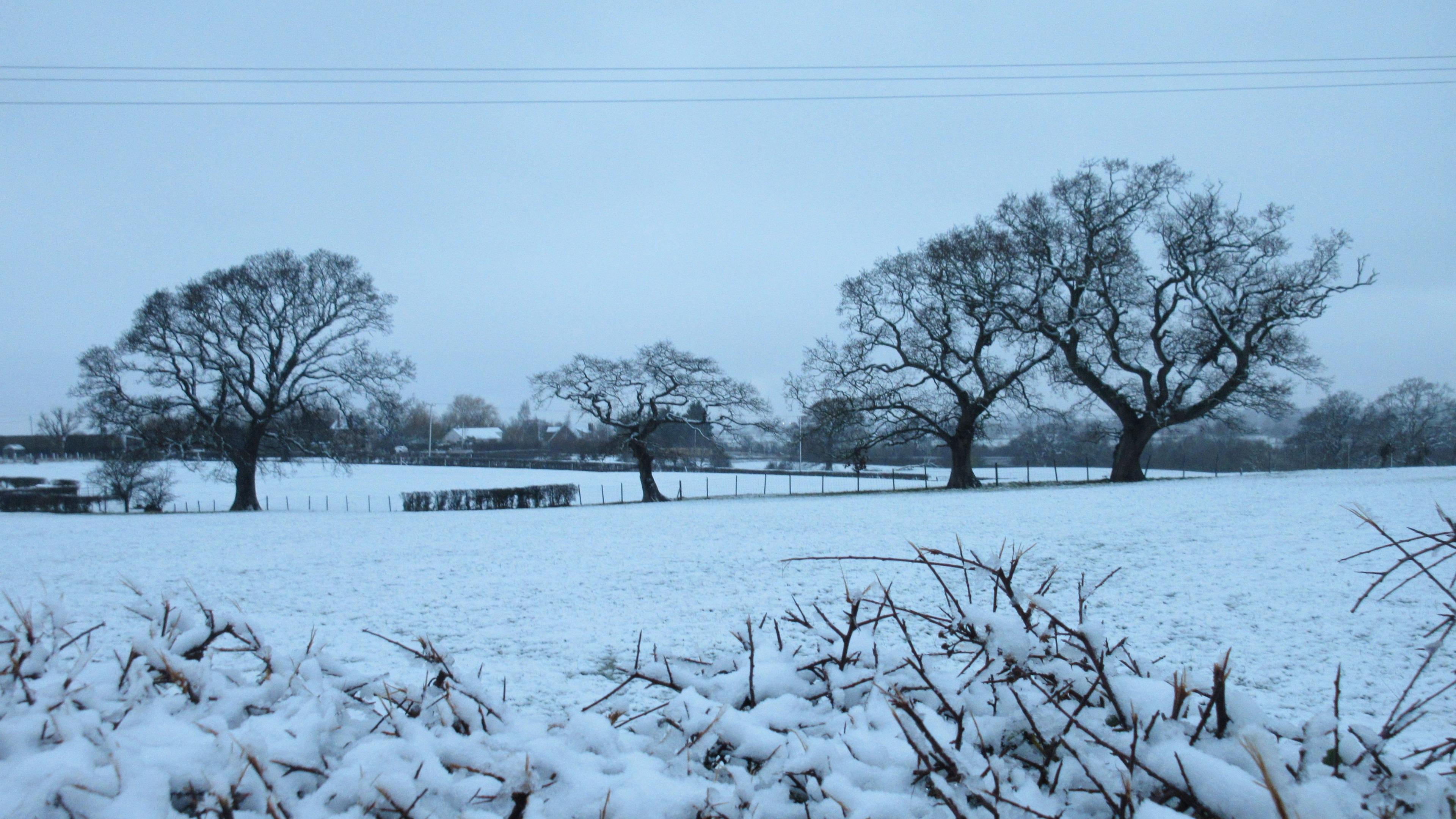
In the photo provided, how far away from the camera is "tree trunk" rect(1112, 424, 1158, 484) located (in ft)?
85.7

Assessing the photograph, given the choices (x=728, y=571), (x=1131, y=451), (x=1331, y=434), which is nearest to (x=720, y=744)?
(x=728, y=571)

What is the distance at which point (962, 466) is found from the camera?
27.6 m

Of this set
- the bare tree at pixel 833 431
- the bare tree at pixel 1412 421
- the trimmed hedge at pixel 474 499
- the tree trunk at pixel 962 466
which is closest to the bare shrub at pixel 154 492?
the trimmed hedge at pixel 474 499

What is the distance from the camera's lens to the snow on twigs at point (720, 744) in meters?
1.06

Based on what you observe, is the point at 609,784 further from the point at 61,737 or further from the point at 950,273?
the point at 950,273

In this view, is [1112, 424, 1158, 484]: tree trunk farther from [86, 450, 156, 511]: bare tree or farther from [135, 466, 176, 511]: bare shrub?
[135, 466, 176, 511]: bare shrub

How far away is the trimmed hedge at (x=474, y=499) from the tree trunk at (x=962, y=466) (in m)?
15.3

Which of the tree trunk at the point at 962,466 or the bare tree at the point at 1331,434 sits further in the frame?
the bare tree at the point at 1331,434

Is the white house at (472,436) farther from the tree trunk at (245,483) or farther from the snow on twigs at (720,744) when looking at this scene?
the snow on twigs at (720,744)

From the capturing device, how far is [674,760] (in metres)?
1.35

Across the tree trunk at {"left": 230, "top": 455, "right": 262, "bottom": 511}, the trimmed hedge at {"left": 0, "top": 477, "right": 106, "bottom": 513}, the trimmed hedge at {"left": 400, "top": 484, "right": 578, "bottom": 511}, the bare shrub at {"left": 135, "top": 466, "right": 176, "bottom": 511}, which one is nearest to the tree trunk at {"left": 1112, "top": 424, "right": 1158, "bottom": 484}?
the trimmed hedge at {"left": 400, "top": 484, "right": 578, "bottom": 511}

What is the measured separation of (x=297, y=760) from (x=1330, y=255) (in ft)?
100

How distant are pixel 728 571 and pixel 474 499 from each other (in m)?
21.5

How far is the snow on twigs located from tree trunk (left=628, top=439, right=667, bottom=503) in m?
27.3
